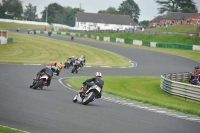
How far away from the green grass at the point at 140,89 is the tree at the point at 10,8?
103813mm

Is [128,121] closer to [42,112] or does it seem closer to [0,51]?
[42,112]

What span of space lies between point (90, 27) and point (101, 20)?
11526 mm

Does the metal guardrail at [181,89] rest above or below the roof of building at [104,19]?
below

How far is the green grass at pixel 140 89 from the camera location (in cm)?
2180

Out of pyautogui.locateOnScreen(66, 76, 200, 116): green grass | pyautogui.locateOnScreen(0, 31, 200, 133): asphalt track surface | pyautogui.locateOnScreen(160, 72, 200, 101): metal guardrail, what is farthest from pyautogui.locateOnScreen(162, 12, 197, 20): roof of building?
pyautogui.locateOnScreen(0, 31, 200, 133): asphalt track surface

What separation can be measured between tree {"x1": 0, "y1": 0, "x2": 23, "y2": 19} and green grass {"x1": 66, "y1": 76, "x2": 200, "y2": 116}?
10381 centimetres

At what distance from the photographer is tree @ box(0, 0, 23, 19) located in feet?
432

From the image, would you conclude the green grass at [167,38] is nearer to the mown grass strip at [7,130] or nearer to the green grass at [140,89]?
the green grass at [140,89]

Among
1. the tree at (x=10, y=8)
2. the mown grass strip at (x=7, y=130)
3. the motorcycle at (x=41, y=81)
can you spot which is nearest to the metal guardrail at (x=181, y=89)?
the motorcycle at (x=41, y=81)

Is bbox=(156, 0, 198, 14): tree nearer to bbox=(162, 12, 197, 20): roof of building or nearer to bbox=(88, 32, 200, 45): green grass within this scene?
bbox=(162, 12, 197, 20): roof of building

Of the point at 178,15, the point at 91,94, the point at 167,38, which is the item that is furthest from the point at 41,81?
the point at 178,15

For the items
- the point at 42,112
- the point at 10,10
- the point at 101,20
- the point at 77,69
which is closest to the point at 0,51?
the point at 77,69

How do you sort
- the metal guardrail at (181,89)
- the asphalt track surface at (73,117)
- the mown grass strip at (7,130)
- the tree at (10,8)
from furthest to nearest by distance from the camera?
1. the tree at (10,8)
2. the metal guardrail at (181,89)
3. the asphalt track surface at (73,117)
4. the mown grass strip at (7,130)

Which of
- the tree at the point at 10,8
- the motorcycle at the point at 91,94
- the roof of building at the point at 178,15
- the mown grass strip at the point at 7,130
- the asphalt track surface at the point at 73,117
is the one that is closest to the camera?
the mown grass strip at the point at 7,130
